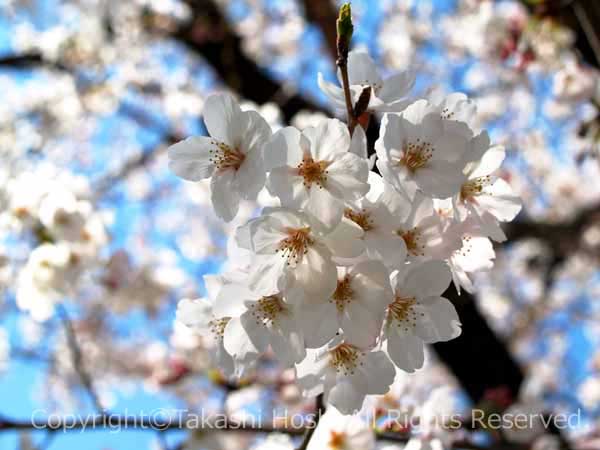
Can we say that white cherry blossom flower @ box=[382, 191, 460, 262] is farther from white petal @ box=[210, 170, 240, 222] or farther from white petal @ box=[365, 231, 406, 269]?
white petal @ box=[210, 170, 240, 222]

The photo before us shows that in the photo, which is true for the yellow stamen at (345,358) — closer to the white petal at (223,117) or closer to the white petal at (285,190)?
the white petal at (285,190)

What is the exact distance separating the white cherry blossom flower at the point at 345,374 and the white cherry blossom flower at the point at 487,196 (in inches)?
10.4

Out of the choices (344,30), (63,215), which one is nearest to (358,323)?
(344,30)

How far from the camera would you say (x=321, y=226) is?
30.0 inches

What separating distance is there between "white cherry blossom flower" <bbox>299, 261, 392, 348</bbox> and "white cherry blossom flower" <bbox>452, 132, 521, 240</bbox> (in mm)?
186

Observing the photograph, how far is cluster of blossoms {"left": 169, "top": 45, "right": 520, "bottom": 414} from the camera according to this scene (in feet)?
2.60

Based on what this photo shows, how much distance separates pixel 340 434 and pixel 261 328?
41 cm

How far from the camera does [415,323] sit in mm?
892

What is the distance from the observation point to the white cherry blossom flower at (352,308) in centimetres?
80

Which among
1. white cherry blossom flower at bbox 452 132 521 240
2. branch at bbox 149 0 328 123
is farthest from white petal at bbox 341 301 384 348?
branch at bbox 149 0 328 123

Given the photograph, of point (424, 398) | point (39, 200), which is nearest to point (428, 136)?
point (424, 398)

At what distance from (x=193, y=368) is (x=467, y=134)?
2443mm

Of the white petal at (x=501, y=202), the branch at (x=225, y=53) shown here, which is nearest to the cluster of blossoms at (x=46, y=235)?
the white petal at (x=501, y=202)

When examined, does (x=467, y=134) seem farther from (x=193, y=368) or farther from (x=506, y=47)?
(x=193, y=368)
